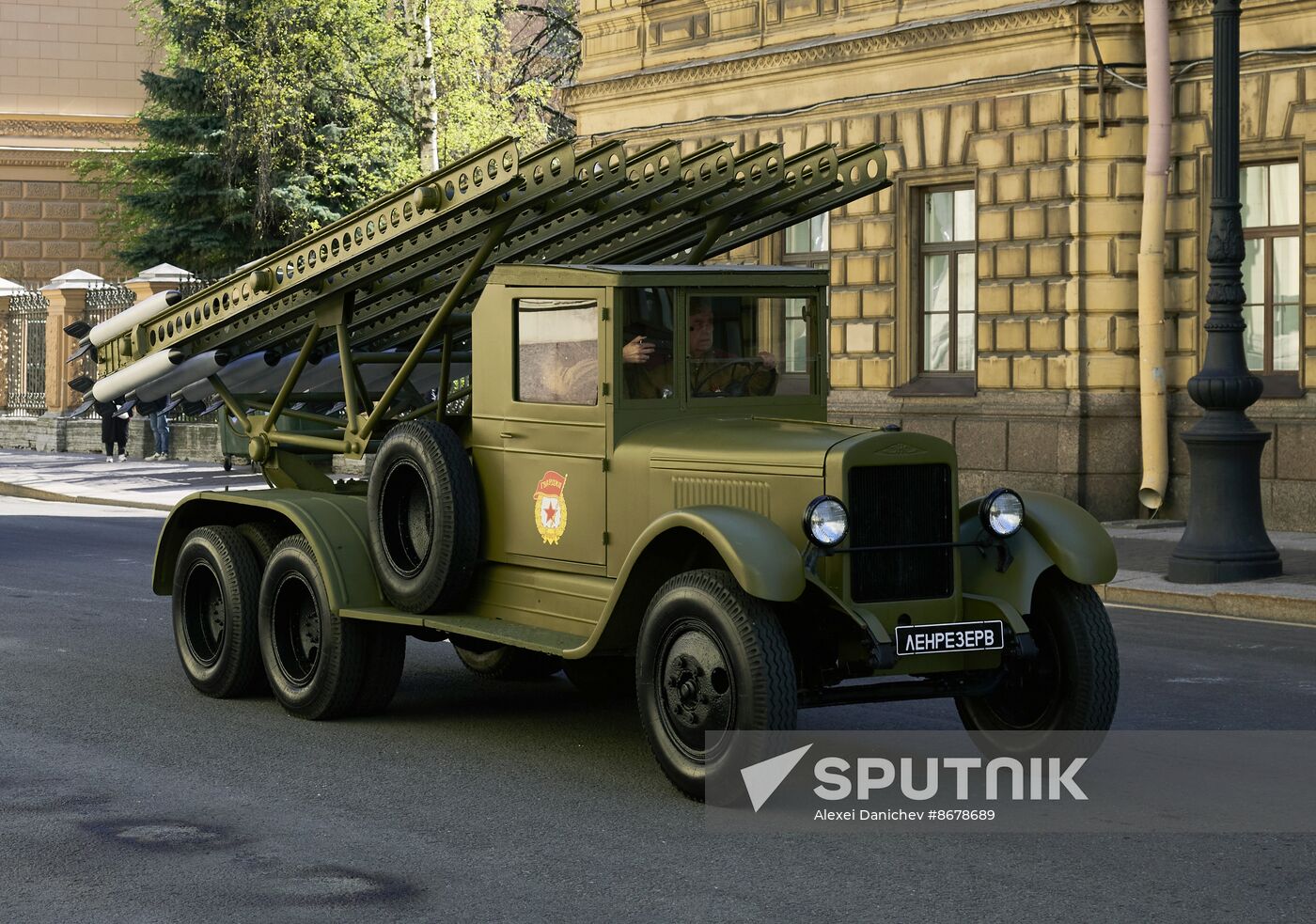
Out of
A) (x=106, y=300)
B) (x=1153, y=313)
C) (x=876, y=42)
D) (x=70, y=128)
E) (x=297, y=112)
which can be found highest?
(x=70, y=128)

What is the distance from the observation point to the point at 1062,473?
19984 millimetres

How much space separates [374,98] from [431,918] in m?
29.5

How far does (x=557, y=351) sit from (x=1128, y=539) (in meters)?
10.6

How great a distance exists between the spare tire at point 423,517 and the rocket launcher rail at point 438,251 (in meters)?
0.75

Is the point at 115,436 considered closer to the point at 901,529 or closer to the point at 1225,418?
the point at 1225,418

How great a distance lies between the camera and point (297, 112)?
35.2m

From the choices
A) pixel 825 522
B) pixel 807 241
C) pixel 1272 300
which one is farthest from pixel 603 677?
pixel 807 241

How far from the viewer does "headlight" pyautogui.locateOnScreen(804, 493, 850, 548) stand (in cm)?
739

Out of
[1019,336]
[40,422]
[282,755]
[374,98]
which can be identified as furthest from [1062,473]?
[40,422]

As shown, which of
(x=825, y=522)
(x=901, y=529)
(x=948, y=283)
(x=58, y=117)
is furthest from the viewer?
(x=58, y=117)

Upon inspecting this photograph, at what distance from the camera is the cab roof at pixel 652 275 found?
8.38 metres

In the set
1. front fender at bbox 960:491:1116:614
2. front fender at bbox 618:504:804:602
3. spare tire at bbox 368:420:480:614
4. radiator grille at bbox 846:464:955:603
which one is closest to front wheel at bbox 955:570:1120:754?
front fender at bbox 960:491:1116:614

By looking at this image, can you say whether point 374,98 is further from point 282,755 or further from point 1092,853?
point 1092,853

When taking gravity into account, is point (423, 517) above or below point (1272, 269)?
below
